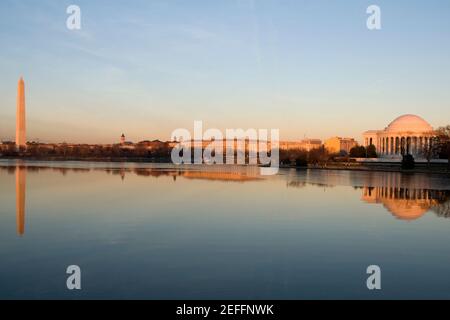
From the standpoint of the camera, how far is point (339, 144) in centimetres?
13625

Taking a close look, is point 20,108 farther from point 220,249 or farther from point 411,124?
point 220,249

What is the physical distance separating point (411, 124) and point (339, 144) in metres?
50.5

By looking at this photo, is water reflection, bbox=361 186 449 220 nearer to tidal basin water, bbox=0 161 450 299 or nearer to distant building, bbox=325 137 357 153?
tidal basin water, bbox=0 161 450 299

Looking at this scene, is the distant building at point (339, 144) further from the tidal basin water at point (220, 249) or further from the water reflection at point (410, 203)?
the tidal basin water at point (220, 249)

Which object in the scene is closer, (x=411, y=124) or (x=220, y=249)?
(x=220, y=249)

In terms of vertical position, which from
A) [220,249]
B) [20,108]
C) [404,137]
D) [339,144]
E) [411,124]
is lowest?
[220,249]

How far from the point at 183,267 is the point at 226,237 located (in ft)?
9.99

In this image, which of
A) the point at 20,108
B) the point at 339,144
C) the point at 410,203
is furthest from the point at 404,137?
the point at 410,203

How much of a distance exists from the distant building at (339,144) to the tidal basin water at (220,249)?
100m

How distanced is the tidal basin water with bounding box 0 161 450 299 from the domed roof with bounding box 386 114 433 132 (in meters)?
72.2

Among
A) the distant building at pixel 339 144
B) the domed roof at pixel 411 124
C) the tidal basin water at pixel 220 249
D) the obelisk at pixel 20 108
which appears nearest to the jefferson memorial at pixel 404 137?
the domed roof at pixel 411 124

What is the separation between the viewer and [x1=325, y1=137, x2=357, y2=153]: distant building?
122363 millimetres

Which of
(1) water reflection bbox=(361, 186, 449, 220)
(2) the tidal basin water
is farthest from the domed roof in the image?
(2) the tidal basin water
